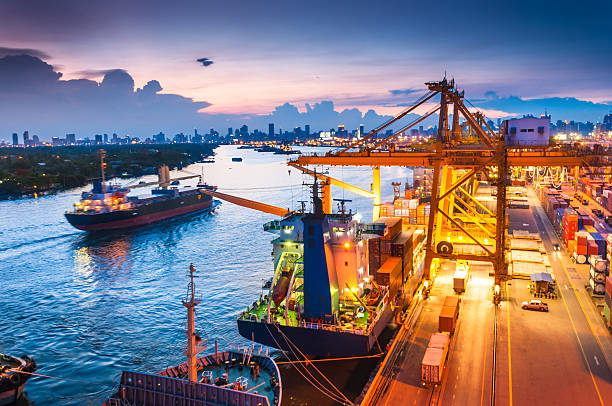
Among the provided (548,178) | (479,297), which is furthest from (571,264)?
(548,178)

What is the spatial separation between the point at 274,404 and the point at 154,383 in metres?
4.18

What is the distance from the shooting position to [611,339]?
21641 millimetres

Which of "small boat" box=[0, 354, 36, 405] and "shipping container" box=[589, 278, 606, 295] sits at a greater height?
"shipping container" box=[589, 278, 606, 295]

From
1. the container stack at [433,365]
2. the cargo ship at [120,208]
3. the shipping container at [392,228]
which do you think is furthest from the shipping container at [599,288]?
the cargo ship at [120,208]

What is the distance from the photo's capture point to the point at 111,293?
32.6 metres

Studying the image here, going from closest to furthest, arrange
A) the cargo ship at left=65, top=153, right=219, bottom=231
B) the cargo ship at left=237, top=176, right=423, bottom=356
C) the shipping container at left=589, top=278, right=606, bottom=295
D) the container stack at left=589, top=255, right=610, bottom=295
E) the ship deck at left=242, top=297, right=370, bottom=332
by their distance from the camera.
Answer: the cargo ship at left=237, top=176, right=423, bottom=356 → the ship deck at left=242, top=297, right=370, bottom=332 → the container stack at left=589, top=255, right=610, bottom=295 → the shipping container at left=589, top=278, right=606, bottom=295 → the cargo ship at left=65, top=153, right=219, bottom=231

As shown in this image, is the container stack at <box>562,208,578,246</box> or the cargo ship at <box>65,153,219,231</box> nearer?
the container stack at <box>562,208,578,246</box>

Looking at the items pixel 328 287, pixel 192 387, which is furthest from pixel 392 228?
pixel 192 387

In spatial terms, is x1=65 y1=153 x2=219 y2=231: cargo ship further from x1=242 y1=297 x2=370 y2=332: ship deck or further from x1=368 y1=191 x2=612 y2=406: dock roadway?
x1=368 y1=191 x2=612 y2=406: dock roadway

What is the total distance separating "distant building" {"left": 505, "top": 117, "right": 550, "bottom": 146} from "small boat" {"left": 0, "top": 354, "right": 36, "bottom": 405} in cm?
4468

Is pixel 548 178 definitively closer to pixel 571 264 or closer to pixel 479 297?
pixel 571 264

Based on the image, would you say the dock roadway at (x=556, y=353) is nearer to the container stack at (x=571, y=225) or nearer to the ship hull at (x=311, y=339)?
the ship hull at (x=311, y=339)

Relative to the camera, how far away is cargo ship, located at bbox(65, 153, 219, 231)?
5591cm

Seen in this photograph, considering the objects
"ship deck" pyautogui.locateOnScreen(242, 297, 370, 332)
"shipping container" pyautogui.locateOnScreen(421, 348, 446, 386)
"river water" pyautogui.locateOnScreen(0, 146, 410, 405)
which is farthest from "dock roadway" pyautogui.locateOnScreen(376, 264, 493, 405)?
"river water" pyautogui.locateOnScreen(0, 146, 410, 405)
